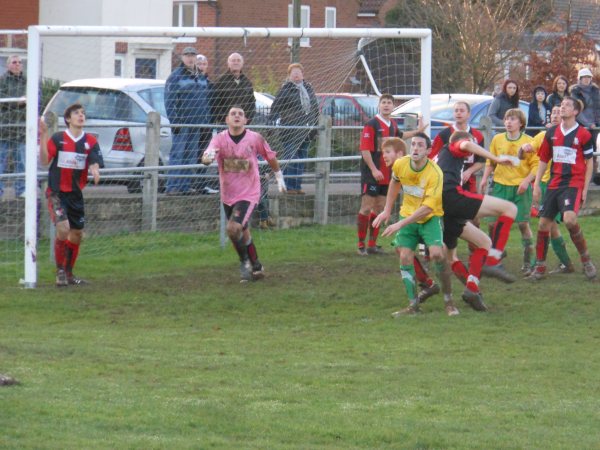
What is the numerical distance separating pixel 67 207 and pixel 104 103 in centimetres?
447

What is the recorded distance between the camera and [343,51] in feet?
55.3

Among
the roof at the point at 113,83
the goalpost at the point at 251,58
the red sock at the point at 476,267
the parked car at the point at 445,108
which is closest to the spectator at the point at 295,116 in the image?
the goalpost at the point at 251,58

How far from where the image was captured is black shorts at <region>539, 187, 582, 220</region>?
1302 centimetres

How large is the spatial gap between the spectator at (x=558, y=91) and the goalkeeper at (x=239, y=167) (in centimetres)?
746

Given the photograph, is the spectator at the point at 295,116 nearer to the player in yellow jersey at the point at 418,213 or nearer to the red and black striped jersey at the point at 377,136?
the red and black striped jersey at the point at 377,136

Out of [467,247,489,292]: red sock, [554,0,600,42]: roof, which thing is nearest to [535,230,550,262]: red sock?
[467,247,489,292]: red sock

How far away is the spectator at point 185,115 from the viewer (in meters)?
16.2

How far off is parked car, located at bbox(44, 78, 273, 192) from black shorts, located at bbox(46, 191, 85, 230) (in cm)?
313

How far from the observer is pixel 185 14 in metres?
43.7

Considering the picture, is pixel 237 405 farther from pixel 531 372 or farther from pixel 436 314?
pixel 436 314

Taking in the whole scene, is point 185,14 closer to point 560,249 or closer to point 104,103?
point 104,103

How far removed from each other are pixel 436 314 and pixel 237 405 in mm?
4206

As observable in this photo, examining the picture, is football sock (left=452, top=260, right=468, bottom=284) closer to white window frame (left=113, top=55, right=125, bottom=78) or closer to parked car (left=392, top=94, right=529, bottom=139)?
white window frame (left=113, top=55, right=125, bottom=78)

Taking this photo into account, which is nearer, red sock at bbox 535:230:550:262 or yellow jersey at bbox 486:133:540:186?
red sock at bbox 535:230:550:262
